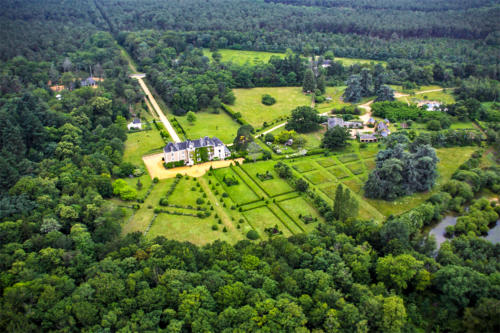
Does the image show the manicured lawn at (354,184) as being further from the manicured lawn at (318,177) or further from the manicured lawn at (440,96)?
the manicured lawn at (440,96)

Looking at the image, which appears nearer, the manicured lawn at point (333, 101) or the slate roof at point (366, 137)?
the slate roof at point (366, 137)

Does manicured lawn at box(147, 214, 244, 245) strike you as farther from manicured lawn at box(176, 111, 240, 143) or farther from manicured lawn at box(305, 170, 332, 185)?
manicured lawn at box(176, 111, 240, 143)

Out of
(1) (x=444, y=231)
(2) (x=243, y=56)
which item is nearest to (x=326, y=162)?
(1) (x=444, y=231)

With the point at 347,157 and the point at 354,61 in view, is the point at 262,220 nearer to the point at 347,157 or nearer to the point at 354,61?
the point at 347,157

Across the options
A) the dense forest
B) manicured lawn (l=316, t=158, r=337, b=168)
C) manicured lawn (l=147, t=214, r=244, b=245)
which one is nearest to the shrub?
manicured lawn (l=147, t=214, r=244, b=245)

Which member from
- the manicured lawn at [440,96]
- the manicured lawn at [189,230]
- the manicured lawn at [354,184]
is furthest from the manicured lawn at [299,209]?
the manicured lawn at [440,96]

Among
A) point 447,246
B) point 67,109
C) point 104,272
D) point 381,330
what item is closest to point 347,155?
point 447,246
